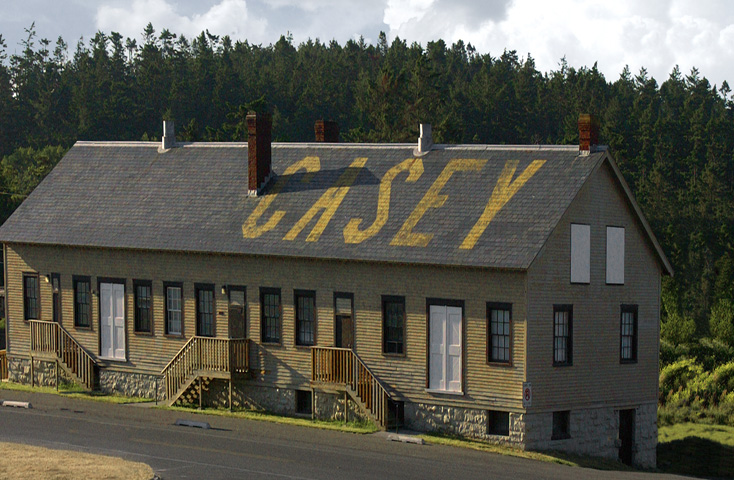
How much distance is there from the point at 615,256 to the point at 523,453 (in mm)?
6878

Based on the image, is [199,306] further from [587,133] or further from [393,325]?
[587,133]

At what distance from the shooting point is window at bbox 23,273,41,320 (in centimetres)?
4475

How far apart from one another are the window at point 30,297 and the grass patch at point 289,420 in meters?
7.50

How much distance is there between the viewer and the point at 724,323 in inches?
2635

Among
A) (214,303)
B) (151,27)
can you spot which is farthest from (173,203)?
(151,27)

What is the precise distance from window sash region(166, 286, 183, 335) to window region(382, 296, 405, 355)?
310 inches

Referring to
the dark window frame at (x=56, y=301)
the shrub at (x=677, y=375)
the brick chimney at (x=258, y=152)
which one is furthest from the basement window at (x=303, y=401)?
the shrub at (x=677, y=375)

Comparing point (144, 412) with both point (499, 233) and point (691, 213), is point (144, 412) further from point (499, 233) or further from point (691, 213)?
point (691, 213)

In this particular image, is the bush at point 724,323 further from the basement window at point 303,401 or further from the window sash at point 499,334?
the window sash at point 499,334

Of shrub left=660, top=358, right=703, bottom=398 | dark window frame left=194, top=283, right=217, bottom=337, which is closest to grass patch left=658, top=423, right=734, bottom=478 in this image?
shrub left=660, top=358, right=703, bottom=398

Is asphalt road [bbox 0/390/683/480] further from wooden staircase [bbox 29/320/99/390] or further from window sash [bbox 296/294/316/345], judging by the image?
wooden staircase [bbox 29/320/99/390]

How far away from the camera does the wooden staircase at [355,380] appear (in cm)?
3678

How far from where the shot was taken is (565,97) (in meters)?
142

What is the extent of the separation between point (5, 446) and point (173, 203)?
1406cm
